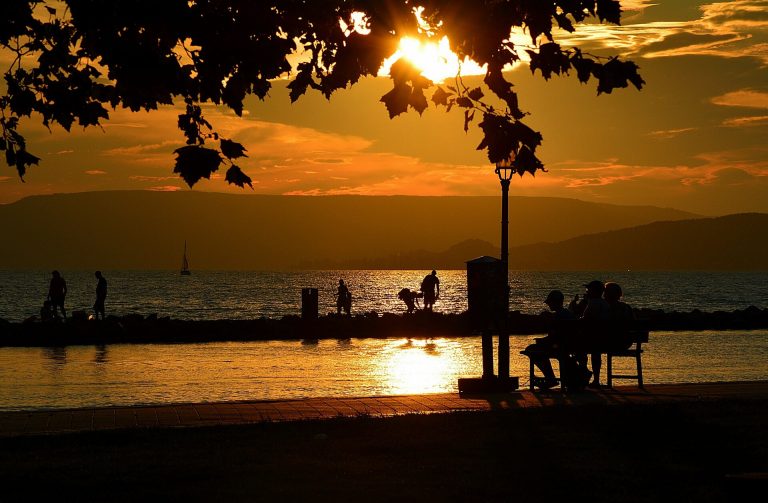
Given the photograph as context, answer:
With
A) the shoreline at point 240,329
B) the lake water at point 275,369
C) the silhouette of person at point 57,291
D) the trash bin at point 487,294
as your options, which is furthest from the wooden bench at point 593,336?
the silhouette of person at point 57,291

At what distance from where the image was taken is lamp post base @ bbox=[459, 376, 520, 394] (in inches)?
580

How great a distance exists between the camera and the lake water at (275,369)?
54.1ft

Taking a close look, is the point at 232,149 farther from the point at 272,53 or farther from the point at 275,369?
the point at 275,369

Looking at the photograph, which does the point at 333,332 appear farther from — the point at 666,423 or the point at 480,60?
the point at 480,60

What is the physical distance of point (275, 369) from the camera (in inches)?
844

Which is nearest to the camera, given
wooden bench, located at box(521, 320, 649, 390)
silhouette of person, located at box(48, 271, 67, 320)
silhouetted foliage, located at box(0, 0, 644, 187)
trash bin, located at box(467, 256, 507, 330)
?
silhouetted foliage, located at box(0, 0, 644, 187)

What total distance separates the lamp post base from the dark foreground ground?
9.60 ft

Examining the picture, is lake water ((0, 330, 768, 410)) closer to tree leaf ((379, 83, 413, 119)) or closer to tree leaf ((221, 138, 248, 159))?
tree leaf ((221, 138, 248, 159))

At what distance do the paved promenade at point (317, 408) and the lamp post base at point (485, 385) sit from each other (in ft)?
1.74

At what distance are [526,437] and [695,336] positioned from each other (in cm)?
2621

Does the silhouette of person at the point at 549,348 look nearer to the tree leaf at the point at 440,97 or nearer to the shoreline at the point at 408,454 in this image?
the shoreline at the point at 408,454

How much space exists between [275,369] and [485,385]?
7546 mm

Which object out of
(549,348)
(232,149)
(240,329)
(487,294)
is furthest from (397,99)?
(240,329)

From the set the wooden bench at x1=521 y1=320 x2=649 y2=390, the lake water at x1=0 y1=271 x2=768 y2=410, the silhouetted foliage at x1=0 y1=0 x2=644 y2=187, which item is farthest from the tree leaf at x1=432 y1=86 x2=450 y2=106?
the lake water at x1=0 y1=271 x2=768 y2=410
